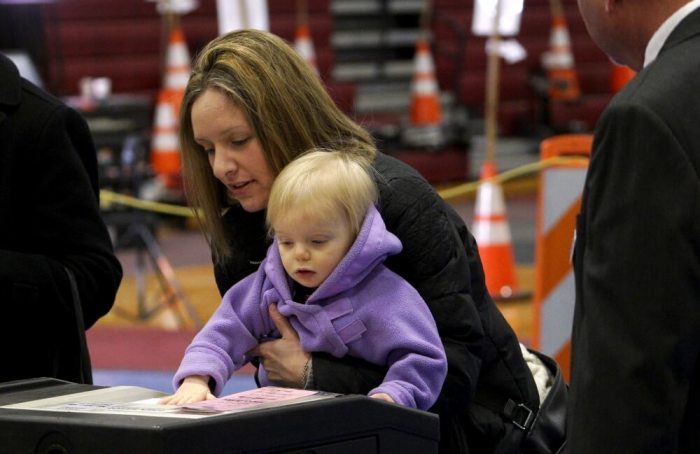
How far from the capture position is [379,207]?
259 cm

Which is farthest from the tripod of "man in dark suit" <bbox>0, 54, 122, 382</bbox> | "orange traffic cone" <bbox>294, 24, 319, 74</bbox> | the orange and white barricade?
"orange traffic cone" <bbox>294, 24, 319, 74</bbox>

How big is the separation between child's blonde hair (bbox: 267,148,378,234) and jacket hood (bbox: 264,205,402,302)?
0.09 feet

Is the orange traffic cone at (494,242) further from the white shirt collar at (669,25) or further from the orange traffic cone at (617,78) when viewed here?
the orange traffic cone at (617,78)

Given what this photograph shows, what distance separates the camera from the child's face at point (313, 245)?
8.01 feet

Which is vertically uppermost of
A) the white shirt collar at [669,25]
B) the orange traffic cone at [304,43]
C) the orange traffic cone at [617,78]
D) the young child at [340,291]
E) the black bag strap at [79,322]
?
the white shirt collar at [669,25]

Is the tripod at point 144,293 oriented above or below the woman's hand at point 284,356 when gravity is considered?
below

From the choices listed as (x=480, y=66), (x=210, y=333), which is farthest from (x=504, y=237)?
(x=480, y=66)

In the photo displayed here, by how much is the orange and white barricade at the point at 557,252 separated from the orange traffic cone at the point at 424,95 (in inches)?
356

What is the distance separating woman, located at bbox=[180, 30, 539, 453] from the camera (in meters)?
2.54

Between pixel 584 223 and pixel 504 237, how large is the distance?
6.17 m

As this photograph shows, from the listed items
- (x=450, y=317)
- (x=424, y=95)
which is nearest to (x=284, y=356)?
(x=450, y=317)

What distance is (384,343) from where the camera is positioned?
245 centimetres

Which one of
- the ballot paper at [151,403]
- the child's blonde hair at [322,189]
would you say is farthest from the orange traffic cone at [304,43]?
the ballot paper at [151,403]

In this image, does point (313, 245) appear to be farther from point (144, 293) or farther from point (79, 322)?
point (144, 293)
